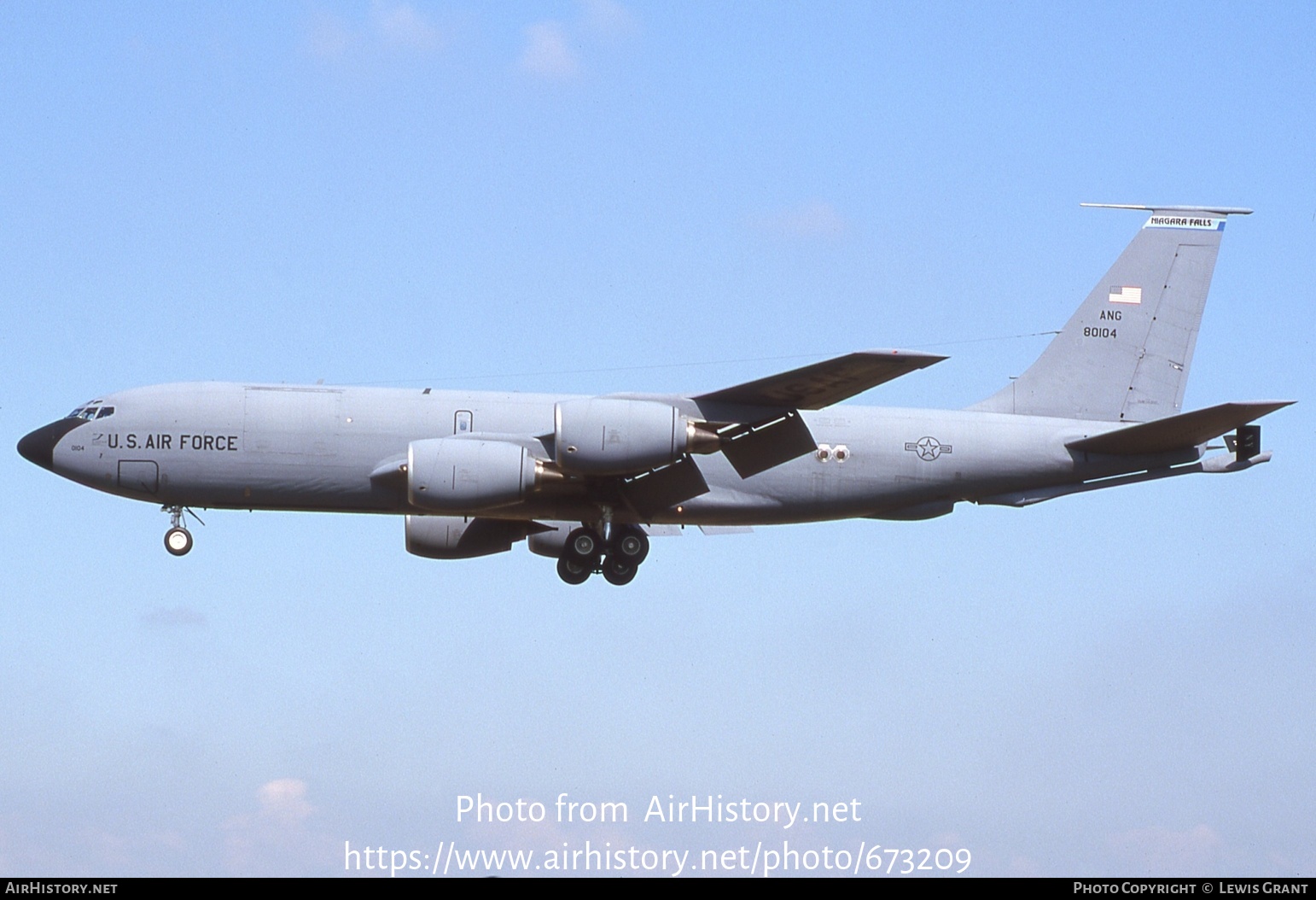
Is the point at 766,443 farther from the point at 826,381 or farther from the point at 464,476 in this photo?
the point at 464,476

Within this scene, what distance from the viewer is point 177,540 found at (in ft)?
130

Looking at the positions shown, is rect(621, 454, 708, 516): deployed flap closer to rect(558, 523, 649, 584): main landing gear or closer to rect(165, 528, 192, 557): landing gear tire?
rect(558, 523, 649, 584): main landing gear

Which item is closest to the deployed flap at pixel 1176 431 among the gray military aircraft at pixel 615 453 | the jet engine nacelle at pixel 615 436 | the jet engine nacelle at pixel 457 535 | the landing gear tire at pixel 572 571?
the gray military aircraft at pixel 615 453

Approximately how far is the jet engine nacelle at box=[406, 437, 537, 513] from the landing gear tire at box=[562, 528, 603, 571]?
272 centimetres

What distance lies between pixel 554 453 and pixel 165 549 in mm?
8924

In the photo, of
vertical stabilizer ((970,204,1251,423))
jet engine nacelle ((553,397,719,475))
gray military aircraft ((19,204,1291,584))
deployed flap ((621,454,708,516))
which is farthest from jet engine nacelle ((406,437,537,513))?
vertical stabilizer ((970,204,1251,423))

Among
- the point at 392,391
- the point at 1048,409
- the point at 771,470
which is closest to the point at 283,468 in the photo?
the point at 392,391

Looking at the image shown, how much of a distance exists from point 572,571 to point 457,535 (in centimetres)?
460

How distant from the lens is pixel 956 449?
39438mm

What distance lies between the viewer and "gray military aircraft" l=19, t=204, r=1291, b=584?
36750 mm

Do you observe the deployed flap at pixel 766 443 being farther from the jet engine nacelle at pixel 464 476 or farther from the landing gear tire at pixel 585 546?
the jet engine nacelle at pixel 464 476

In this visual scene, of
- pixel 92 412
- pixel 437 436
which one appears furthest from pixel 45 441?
pixel 437 436

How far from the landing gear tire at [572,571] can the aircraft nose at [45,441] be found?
1036 cm
